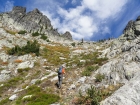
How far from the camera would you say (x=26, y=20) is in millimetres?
83562

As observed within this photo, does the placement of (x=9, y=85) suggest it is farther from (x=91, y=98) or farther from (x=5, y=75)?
(x=91, y=98)

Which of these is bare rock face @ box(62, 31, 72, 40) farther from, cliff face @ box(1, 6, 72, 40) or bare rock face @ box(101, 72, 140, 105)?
bare rock face @ box(101, 72, 140, 105)

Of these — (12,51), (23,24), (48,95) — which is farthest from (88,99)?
(23,24)

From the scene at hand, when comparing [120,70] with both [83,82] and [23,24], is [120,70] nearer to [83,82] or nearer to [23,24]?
[83,82]

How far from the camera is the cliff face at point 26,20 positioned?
73250 mm

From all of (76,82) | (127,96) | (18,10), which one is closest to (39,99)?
(76,82)

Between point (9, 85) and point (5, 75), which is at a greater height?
point (5, 75)

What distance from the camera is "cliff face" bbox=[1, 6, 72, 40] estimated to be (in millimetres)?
73250

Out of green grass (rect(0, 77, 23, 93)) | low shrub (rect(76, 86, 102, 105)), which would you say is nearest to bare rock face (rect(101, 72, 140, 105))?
low shrub (rect(76, 86, 102, 105))

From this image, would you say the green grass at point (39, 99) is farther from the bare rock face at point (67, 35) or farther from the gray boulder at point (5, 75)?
the bare rock face at point (67, 35)

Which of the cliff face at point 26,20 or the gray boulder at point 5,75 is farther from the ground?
the cliff face at point 26,20

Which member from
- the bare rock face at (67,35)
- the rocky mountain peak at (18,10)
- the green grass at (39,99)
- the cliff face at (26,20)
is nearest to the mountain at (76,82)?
the green grass at (39,99)

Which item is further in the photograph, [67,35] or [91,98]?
[67,35]

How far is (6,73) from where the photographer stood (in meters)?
25.5
